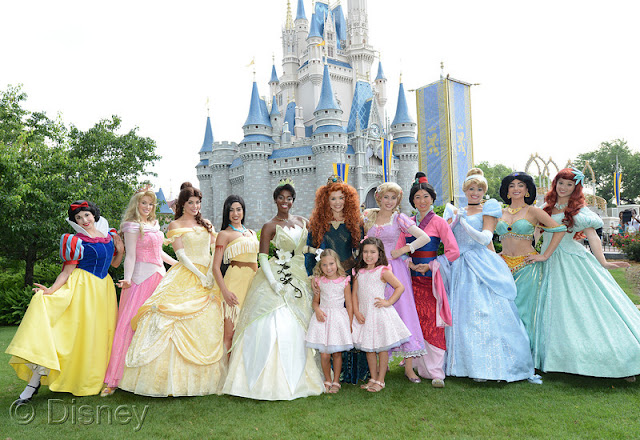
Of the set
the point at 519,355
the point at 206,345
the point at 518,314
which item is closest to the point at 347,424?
the point at 206,345

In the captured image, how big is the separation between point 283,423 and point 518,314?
260 centimetres

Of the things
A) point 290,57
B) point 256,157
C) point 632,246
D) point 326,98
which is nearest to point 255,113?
point 256,157

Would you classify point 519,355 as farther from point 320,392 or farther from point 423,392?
point 320,392

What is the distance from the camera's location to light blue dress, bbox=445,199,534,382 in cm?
364

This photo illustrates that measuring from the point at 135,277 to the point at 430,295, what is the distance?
305 cm

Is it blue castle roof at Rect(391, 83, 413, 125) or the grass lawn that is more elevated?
blue castle roof at Rect(391, 83, 413, 125)

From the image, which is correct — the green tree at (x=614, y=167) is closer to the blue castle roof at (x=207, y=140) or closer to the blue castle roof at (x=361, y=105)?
the blue castle roof at (x=361, y=105)

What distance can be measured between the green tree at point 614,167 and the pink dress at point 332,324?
56395 millimetres

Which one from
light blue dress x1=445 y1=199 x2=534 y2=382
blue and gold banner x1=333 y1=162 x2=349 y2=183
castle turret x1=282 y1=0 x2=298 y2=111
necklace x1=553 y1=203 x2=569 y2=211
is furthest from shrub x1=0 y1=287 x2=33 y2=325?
castle turret x1=282 y1=0 x2=298 y2=111

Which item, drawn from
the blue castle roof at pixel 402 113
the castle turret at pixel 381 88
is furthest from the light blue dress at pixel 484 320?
the castle turret at pixel 381 88

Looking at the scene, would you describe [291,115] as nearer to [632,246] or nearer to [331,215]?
[632,246]

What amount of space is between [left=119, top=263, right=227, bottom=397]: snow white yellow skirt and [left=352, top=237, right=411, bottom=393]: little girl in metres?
1.35

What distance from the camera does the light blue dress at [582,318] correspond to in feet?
11.4

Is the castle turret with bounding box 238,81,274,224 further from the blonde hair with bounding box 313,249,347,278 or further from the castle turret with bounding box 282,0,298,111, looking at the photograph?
the blonde hair with bounding box 313,249,347,278
